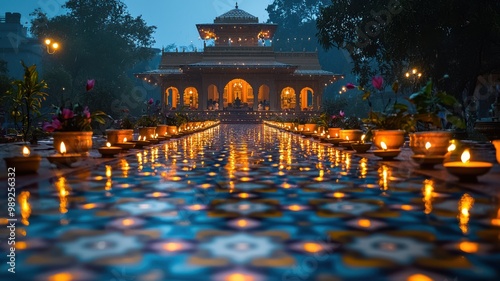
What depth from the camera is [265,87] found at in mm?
48188

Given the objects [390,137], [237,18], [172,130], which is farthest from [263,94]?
[390,137]

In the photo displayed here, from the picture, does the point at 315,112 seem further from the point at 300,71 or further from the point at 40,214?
the point at 40,214

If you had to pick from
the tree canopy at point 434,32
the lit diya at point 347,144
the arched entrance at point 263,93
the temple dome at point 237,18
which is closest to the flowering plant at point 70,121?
the lit diya at point 347,144

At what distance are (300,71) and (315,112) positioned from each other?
14.3ft

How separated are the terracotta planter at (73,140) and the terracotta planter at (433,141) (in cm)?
580

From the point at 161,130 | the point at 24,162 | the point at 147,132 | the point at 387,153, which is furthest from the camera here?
the point at 161,130

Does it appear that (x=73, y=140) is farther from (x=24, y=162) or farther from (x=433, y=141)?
(x=433, y=141)

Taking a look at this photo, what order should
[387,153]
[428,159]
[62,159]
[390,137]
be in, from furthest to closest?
[390,137] → [387,153] → [62,159] → [428,159]

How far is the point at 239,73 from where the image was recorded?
43.3 metres

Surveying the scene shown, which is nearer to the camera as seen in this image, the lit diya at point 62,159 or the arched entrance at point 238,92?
the lit diya at point 62,159

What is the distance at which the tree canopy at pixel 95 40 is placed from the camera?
51.1 meters

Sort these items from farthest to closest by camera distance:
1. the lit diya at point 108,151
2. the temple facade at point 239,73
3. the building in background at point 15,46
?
the building in background at point 15,46
the temple facade at point 239,73
the lit diya at point 108,151

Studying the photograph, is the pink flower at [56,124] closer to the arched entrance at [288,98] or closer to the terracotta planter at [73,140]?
the terracotta planter at [73,140]

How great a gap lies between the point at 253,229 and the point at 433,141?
531 cm
